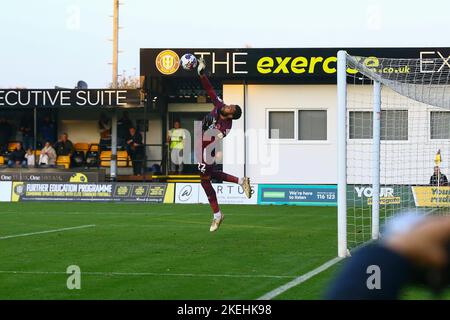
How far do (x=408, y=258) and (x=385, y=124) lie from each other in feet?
95.4

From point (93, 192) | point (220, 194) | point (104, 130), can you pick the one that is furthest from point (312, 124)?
point (104, 130)

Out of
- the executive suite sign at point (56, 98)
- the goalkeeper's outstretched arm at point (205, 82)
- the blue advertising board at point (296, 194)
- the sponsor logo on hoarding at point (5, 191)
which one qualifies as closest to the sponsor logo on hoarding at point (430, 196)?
the blue advertising board at point (296, 194)

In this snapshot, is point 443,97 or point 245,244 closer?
point 245,244

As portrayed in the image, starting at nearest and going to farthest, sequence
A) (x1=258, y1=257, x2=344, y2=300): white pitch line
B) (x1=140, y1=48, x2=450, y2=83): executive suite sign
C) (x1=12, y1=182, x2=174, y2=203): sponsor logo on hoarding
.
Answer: (x1=258, y1=257, x2=344, y2=300): white pitch line → (x1=12, y1=182, x2=174, y2=203): sponsor logo on hoarding → (x1=140, y1=48, x2=450, y2=83): executive suite sign

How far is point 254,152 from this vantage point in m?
34.5

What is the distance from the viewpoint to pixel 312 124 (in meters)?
34.8

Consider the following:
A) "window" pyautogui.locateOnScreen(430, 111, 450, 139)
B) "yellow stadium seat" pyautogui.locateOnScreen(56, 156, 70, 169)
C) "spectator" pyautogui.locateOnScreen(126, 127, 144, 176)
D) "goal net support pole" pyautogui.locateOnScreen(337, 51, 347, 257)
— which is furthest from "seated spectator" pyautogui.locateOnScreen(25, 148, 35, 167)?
"goal net support pole" pyautogui.locateOnScreen(337, 51, 347, 257)

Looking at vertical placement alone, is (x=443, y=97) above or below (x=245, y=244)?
above

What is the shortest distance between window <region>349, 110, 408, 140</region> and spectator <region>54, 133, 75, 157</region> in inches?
498

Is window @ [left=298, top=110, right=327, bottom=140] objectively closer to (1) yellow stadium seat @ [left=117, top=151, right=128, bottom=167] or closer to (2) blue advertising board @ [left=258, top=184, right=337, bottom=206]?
(2) blue advertising board @ [left=258, top=184, right=337, bottom=206]

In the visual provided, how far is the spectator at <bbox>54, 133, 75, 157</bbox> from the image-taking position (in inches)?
1458

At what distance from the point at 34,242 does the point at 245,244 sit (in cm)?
362
